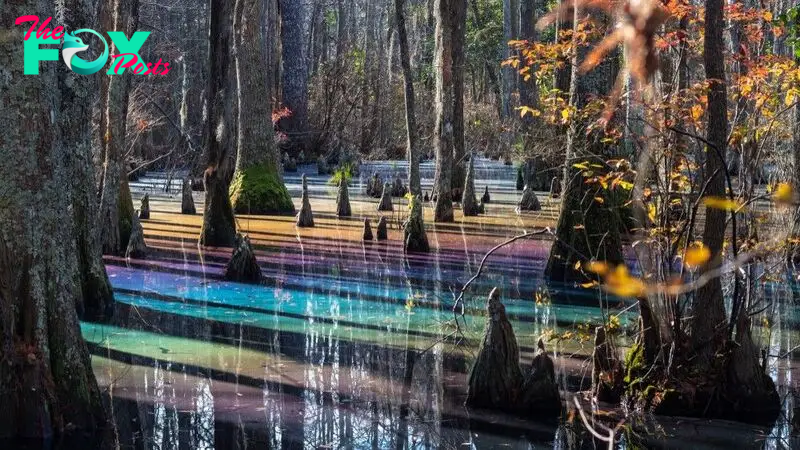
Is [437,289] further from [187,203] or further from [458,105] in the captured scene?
[187,203]

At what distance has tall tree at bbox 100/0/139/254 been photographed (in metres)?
10.4

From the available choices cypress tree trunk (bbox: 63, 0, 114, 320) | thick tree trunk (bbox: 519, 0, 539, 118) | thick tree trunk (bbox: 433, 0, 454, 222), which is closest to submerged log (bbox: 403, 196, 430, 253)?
thick tree trunk (bbox: 433, 0, 454, 222)

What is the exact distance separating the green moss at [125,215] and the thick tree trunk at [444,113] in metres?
5.20

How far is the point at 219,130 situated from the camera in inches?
496

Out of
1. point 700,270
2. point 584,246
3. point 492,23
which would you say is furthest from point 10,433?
point 492,23

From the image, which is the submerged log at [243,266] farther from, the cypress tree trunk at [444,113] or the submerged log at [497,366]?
the cypress tree trunk at [444,113]

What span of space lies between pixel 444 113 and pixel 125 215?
5.73 m

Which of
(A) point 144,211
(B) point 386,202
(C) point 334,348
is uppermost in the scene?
(B) point 386,202

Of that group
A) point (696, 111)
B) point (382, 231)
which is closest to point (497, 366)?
point (696, 111)

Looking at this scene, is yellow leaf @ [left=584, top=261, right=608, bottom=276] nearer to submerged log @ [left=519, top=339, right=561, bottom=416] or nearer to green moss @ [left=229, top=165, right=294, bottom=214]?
submerged log @ [left=519, top=339, right=561, bottom=416]

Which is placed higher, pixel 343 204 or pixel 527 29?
pixel 527 29

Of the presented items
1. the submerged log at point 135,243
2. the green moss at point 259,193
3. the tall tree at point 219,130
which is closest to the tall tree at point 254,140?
the green moss at point 259,193

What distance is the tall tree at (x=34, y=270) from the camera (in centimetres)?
488

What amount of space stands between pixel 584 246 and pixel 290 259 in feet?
11.7
